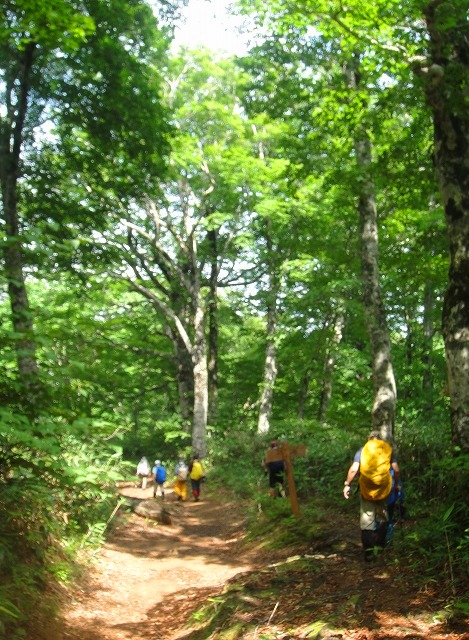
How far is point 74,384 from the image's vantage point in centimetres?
578

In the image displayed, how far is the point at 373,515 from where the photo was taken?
226 inches

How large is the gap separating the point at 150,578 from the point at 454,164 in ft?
24.3

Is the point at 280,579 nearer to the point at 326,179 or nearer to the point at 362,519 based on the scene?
the point at 362,519

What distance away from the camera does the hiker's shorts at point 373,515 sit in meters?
5.71

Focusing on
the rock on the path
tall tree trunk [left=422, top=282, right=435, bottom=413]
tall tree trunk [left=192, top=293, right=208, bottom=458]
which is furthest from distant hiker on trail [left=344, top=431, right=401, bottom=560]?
tall tree trunk [left=192, top=293, right=208, bottom=458]

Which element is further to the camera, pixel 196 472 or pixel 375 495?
pixel 196 472

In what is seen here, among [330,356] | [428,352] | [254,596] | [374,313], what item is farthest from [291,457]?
[330,356]

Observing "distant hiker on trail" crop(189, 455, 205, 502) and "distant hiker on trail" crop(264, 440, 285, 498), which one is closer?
"distant hiker on trail" crop(264, 440, 285, 498)

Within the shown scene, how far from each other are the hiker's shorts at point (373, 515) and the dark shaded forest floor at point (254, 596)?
0.33 meters

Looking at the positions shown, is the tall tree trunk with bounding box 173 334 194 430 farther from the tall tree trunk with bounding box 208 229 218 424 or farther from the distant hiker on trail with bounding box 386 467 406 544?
the distant hiker on trail with bounding box 386 467 406 544

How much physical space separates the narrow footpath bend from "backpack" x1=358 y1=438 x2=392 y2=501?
2.56 m

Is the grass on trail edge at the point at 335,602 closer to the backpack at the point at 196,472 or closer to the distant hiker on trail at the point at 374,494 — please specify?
the distant hiker on trail at the point at 374,494

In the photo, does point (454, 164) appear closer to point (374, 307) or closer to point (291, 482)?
point (374, 307)

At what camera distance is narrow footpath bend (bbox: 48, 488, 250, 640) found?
214 inches
